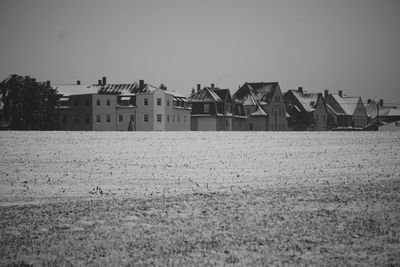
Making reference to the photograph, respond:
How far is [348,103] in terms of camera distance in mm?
132875

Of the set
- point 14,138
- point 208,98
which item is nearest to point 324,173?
point 14,138

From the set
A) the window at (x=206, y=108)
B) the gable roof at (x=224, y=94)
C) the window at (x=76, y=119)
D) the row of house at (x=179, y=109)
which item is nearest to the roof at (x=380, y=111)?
the row of house at (x=179, y=109)

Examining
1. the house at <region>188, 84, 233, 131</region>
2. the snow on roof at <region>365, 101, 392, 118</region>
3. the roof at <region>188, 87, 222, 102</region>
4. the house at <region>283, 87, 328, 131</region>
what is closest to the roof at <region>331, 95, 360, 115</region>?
the house at <region>283, 87, 328, 131</region>

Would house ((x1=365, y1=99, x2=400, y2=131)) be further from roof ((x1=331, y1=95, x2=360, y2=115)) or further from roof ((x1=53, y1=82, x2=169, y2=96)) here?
roof ((x1=53, y1=82, x2=169, y2=96))

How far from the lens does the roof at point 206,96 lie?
93.6 m

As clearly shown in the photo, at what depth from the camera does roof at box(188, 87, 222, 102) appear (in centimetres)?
9357

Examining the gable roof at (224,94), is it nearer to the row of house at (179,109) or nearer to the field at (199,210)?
the row of house at (179,109)

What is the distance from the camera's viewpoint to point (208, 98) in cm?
9444

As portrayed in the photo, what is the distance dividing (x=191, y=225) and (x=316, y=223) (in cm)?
278

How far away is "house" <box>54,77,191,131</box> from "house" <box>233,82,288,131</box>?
47.9 feet

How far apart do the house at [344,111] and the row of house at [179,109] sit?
44.2 ft

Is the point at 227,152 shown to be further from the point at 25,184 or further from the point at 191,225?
the point at 191,225

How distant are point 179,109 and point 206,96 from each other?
6.01 m

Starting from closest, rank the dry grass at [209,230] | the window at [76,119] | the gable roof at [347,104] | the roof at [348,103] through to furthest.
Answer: the dry grass at [209,230] < the window at [76,119] < the gable roof at [347,104] < the roof at [348,103]
